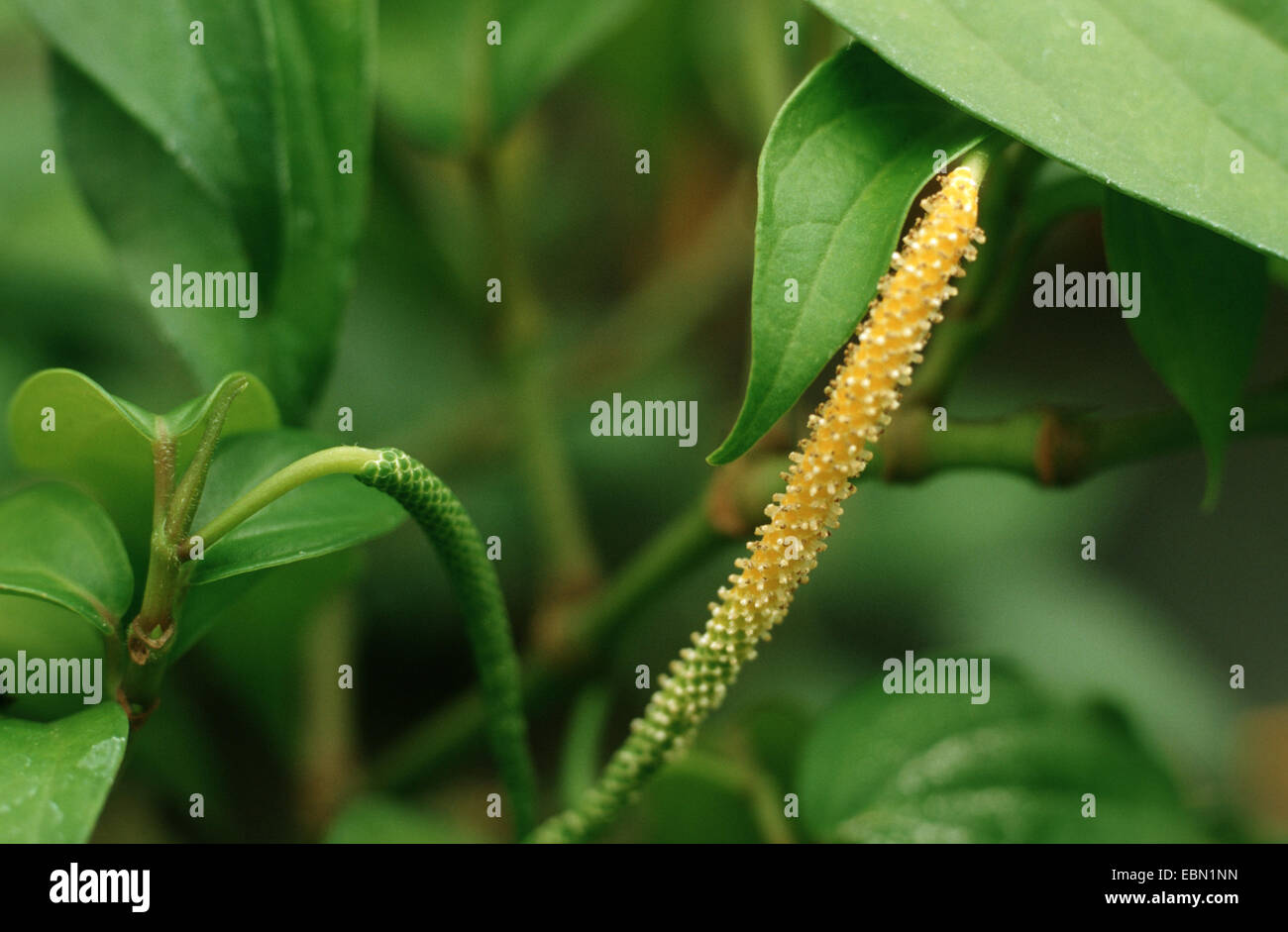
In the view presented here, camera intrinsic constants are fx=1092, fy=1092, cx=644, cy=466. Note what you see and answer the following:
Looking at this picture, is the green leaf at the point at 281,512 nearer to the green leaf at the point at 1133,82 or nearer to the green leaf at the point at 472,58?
the green leaf at the point at 1133,82

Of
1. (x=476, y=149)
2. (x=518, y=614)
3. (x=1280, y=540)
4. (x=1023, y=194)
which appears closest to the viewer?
(x=1023, y=194)

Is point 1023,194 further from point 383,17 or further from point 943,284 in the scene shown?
point 383,17

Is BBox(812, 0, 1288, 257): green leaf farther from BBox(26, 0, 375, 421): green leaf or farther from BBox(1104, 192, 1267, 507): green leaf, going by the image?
BBox(26, 0, 375, 421): green leaf

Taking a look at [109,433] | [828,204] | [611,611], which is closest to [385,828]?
[611,611]

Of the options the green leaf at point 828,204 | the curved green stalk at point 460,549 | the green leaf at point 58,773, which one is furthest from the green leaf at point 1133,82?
the green leaf at point 58,773

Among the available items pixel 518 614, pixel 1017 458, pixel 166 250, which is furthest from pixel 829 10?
pixel 518 614

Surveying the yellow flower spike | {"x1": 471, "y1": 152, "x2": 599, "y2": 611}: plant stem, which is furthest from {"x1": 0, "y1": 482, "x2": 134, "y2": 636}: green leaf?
{"x1": 471, "y1": 152, "x2": 599, "y2": 611}: plant stem

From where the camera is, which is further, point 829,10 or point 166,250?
point 166,250

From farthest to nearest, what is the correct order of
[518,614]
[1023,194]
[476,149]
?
[518,614], [476,149], [1023,194]
